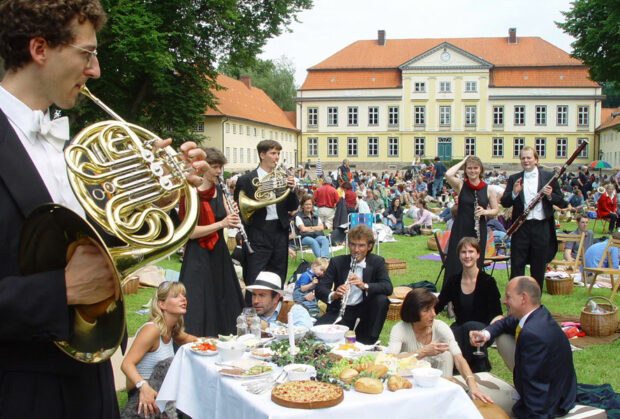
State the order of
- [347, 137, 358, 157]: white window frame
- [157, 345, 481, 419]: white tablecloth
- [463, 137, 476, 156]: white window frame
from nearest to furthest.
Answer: [157, 345, 481, 419]: white tablecloth
[463, 137, 476, 156]: white window frame
[347, 137, 358, 157]: white window frame

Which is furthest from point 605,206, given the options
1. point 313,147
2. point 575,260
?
point 313,147

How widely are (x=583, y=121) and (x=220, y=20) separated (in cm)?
4510

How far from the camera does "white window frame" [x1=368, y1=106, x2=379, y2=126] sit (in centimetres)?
Result: 5609

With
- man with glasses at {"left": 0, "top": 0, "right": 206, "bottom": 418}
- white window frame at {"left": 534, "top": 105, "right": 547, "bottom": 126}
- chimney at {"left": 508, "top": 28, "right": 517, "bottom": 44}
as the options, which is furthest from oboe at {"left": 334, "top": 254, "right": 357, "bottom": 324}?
chimney at {"left": 508, "top": 28, "right": 517, "bottom": 44}

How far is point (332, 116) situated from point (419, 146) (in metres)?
9.74

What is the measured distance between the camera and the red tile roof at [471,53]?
2108 inches

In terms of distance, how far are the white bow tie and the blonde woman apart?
2994mm

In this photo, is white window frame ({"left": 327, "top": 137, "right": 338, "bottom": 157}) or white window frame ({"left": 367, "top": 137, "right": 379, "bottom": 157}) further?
white window frame ({"left": 327, "top": 137, "right": 338, "bottom": 157})

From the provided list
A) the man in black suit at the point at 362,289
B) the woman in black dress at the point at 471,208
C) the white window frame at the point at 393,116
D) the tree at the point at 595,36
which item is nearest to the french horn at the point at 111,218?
the man in black suit at the point at 362,289

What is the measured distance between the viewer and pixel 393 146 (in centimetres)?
5638

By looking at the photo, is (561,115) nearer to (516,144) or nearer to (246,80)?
(516,144)

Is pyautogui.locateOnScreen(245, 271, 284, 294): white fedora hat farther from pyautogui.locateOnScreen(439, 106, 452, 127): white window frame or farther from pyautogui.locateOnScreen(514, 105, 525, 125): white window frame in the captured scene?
pyautogui.locateOnScreen(514, 105, 525, 125): white window frame

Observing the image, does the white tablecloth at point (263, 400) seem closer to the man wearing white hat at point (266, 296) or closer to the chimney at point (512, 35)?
the man wearing white hat at point (266, 296)

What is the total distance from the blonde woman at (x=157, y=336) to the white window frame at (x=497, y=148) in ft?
178
